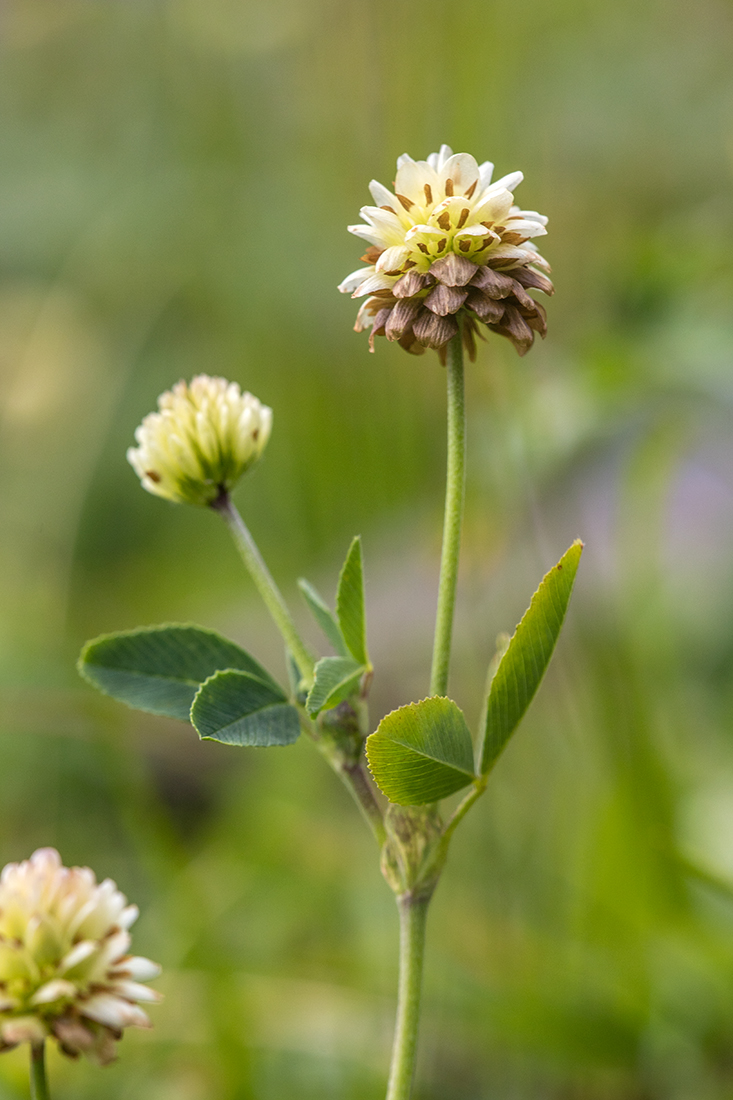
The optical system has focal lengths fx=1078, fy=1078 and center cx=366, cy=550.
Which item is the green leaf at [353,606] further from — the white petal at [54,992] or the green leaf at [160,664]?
the white petal at [54,992]

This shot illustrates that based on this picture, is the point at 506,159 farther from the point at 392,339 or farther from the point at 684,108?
the point at 684,108

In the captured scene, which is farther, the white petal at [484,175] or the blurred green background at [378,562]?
the blurred green background at [378,562]

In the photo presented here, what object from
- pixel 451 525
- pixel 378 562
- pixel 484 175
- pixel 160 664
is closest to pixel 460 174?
pixel 484 175

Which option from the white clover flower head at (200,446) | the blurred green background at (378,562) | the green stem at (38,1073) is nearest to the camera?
the green stem at (38,1073)

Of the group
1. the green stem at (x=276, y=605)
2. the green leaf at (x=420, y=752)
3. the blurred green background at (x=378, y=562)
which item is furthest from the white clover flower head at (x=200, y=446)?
the blurred green background at (x=378, y=562)

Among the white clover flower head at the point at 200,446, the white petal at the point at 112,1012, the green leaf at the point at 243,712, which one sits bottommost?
the white petal at the point at 112,1012

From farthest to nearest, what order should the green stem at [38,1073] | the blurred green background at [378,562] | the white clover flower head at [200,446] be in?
the blurred green background at [378,562] < the white clover flower head at [200,446] < the green stem at [38,1073]

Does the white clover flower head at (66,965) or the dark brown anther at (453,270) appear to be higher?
the dark brown anther at (453,270)
